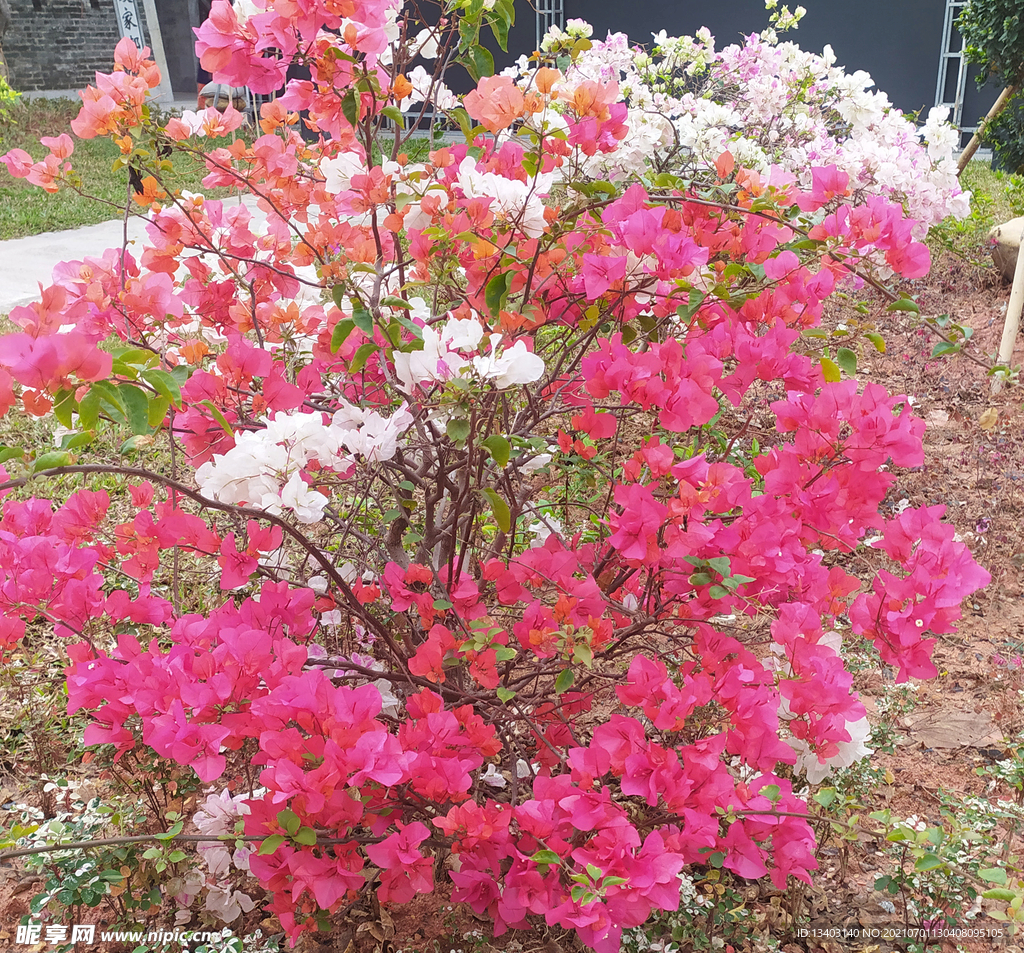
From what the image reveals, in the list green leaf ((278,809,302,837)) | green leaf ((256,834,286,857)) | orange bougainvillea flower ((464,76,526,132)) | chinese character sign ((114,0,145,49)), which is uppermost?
chinese character sign ((114,0,145,49))

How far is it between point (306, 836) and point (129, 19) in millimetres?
12960

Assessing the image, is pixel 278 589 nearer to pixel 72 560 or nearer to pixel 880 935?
pixel 72 560

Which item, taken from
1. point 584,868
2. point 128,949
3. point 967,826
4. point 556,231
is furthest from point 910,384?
point 128,949

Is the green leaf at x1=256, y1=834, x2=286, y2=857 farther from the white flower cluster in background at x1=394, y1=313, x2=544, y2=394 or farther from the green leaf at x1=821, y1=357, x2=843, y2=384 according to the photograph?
the green leaf at x1=821, y1=357, x2=843, y2=384

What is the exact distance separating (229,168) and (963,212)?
246cm

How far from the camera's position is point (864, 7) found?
29.5 feet

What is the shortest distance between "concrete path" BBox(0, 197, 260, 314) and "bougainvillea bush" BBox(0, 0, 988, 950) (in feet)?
14.0

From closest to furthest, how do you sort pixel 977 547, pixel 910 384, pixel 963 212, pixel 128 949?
pixel 128 949 → pixel 977 547 → pixel 963 212 → pixel 910 384

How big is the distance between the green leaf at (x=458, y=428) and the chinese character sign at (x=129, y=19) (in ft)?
40.4

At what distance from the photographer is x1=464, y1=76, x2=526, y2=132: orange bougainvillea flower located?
1.19 m

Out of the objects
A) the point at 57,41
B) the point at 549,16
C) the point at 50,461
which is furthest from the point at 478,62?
the point at 57,41

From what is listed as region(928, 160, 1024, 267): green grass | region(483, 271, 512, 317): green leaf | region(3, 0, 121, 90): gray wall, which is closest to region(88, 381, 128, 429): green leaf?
region(483, 271, 512, 317): green leaf

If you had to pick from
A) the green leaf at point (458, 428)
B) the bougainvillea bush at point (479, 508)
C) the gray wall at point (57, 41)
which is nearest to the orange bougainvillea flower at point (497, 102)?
the bougainvillea bush at point (479, 508)

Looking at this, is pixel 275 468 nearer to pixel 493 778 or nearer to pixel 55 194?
pixel 493 778
